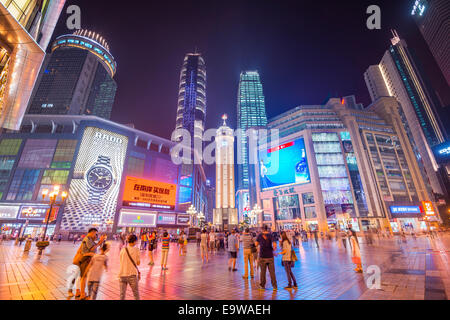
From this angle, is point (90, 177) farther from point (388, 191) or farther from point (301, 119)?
point (388, 191)

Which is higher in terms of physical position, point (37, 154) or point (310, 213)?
point (37, 154)

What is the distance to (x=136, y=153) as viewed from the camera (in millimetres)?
49781

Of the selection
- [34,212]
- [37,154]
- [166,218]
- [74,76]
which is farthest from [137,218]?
[74,76]

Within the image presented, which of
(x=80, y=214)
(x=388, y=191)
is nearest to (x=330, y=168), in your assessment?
(x=388, y=191)

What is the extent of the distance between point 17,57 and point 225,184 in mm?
72236

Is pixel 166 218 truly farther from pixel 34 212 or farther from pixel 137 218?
pixel 34 212

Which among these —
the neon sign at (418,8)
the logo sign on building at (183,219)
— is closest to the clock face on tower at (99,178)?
the logo sign on building at (183,219)

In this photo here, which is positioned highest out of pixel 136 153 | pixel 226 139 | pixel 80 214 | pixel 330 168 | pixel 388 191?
pixel 226 139

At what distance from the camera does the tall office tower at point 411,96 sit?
64688mm

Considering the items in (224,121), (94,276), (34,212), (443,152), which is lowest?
(94,276)

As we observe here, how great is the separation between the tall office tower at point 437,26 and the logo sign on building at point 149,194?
192 ft

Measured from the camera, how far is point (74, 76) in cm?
7325

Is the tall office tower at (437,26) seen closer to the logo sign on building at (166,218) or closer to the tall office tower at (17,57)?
the tall office tower at (17,57)

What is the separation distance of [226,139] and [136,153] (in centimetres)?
4416
